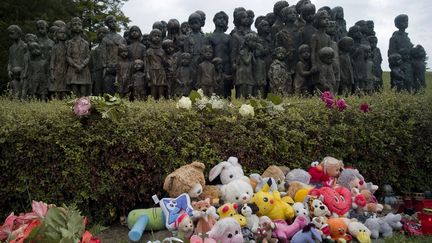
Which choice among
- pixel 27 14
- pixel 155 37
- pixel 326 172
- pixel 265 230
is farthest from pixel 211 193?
pixel 27 14

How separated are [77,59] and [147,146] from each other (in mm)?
6165

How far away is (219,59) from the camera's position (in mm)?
10227

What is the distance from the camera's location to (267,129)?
5.23 metres

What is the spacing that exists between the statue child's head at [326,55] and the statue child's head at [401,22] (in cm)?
421

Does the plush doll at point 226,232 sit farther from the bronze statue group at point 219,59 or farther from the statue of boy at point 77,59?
the statue of boy at point 77,59

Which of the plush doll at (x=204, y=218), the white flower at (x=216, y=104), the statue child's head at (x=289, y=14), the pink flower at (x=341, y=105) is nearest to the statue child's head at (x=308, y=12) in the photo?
the statue child's head at (x=289, y=14)

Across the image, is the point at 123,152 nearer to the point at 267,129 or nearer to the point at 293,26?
the point at 267,129

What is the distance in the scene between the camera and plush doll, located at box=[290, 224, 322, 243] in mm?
3896

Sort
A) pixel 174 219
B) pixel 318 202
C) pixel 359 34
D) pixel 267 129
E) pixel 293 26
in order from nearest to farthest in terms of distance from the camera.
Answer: pixel 174 219, pixel 318 202, pixel 267 129, pixel 293 26, pixel 359 34

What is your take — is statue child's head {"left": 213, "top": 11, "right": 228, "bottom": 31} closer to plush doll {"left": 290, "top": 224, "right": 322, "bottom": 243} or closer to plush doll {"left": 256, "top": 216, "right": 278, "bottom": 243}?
plush doll {"left": 256, "top": 216, "right": 278, "bottom": 243}

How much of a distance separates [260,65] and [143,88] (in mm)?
2712

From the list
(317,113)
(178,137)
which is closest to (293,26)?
(317,113)

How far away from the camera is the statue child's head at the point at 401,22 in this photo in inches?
463

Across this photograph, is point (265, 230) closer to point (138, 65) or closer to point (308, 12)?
point (308, 12)
